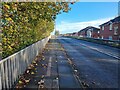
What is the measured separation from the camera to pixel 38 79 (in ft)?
26.7

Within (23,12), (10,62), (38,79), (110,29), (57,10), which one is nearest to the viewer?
(10,62)

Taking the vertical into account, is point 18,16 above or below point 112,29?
below

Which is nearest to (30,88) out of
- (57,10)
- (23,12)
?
(23,12)

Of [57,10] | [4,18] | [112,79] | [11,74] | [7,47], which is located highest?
[57,10]

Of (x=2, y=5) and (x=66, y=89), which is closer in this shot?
(x=66, y=89)

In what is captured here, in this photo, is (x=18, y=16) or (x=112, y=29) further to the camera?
(x=112, y=29)

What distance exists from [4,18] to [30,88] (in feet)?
9.30

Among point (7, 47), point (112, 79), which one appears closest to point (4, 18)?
point (7, 47)

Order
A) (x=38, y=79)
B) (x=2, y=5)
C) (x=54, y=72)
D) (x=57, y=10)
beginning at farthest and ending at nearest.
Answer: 1. (x=57, y=10)
2. (x=54, y=72)
3. (x=38, y=79)
4. (x=2, y=5)

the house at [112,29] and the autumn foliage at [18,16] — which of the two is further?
the house at [112,29]

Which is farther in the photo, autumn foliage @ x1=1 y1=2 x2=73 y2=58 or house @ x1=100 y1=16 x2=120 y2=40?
house @ x1=100 y1=16 x2=120 y2=40

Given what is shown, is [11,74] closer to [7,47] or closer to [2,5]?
[7,47]

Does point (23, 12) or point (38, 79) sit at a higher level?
point (23, 12)

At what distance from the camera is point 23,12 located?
1036 cm
